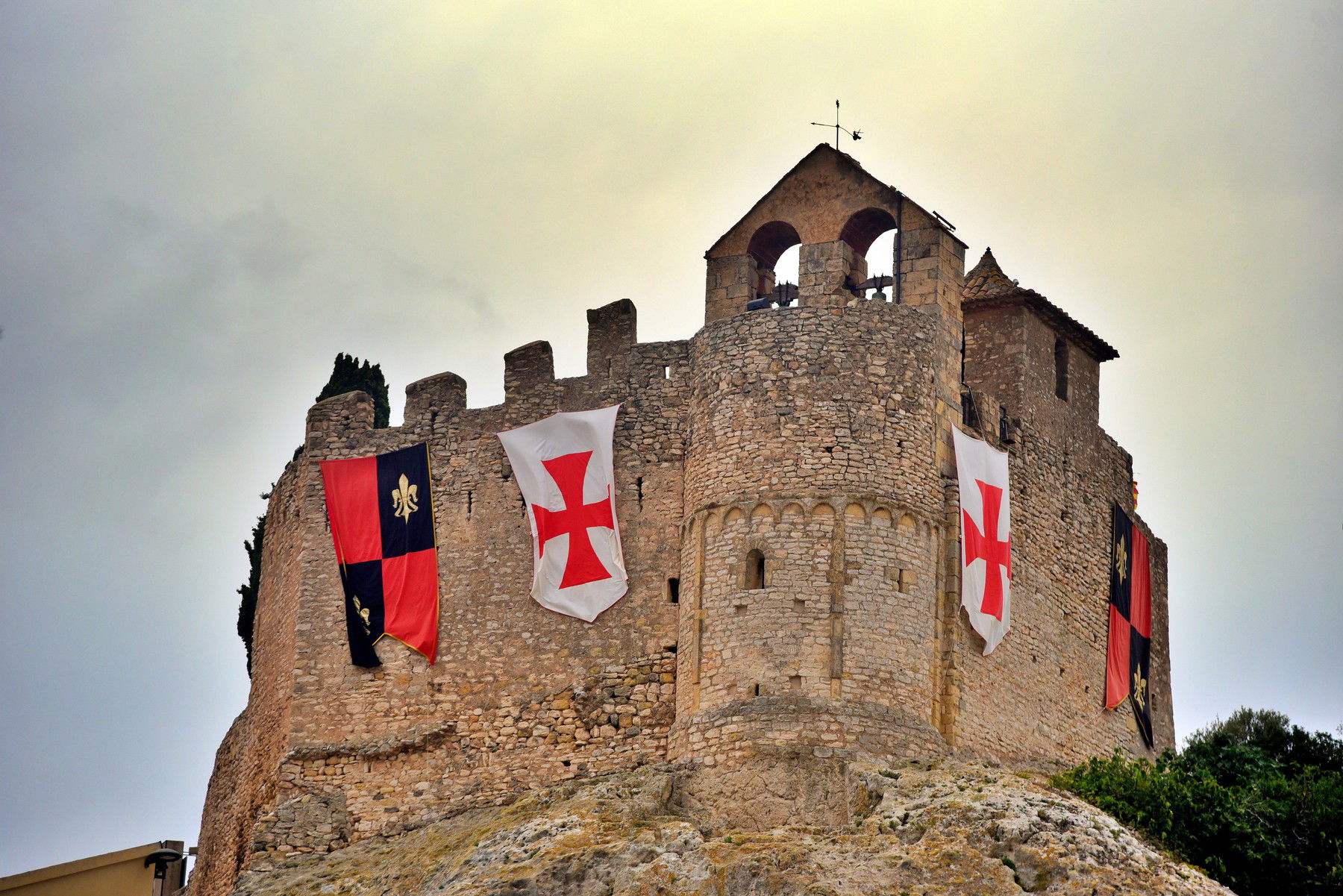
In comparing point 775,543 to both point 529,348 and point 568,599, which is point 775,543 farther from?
point 529,348

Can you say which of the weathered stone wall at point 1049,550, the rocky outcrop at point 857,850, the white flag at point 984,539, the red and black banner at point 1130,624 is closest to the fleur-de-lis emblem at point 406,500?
the rocky outcrop at point 857,850

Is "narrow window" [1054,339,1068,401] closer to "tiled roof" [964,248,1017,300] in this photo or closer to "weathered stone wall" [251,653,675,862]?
"tiled roof" [964,248,1017,300]

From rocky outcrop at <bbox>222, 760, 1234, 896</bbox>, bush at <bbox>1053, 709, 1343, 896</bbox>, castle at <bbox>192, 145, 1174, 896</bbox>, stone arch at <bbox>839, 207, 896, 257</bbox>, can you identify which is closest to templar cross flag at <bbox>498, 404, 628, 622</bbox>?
castle at <bbox>192, 145, 1174, 896</bbox>

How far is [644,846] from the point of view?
104 ft

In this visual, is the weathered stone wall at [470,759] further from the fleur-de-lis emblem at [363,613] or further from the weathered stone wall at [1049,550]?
the weathered stone wall at [1049,550]

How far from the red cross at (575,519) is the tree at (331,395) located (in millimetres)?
5901

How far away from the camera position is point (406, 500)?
39.7 metres

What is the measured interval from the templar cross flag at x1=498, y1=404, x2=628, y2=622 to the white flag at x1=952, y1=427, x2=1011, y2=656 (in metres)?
5.45

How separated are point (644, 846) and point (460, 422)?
10.4m

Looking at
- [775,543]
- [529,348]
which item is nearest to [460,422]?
[529,348]

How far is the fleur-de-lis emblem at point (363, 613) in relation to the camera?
38.9m

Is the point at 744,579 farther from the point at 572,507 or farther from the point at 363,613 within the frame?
the point at 363,613

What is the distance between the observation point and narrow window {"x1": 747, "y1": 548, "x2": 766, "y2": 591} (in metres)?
35.2

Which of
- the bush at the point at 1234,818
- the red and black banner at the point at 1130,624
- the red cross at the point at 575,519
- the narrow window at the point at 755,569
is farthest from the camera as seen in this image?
the red and black banner at the point at 1130,624
